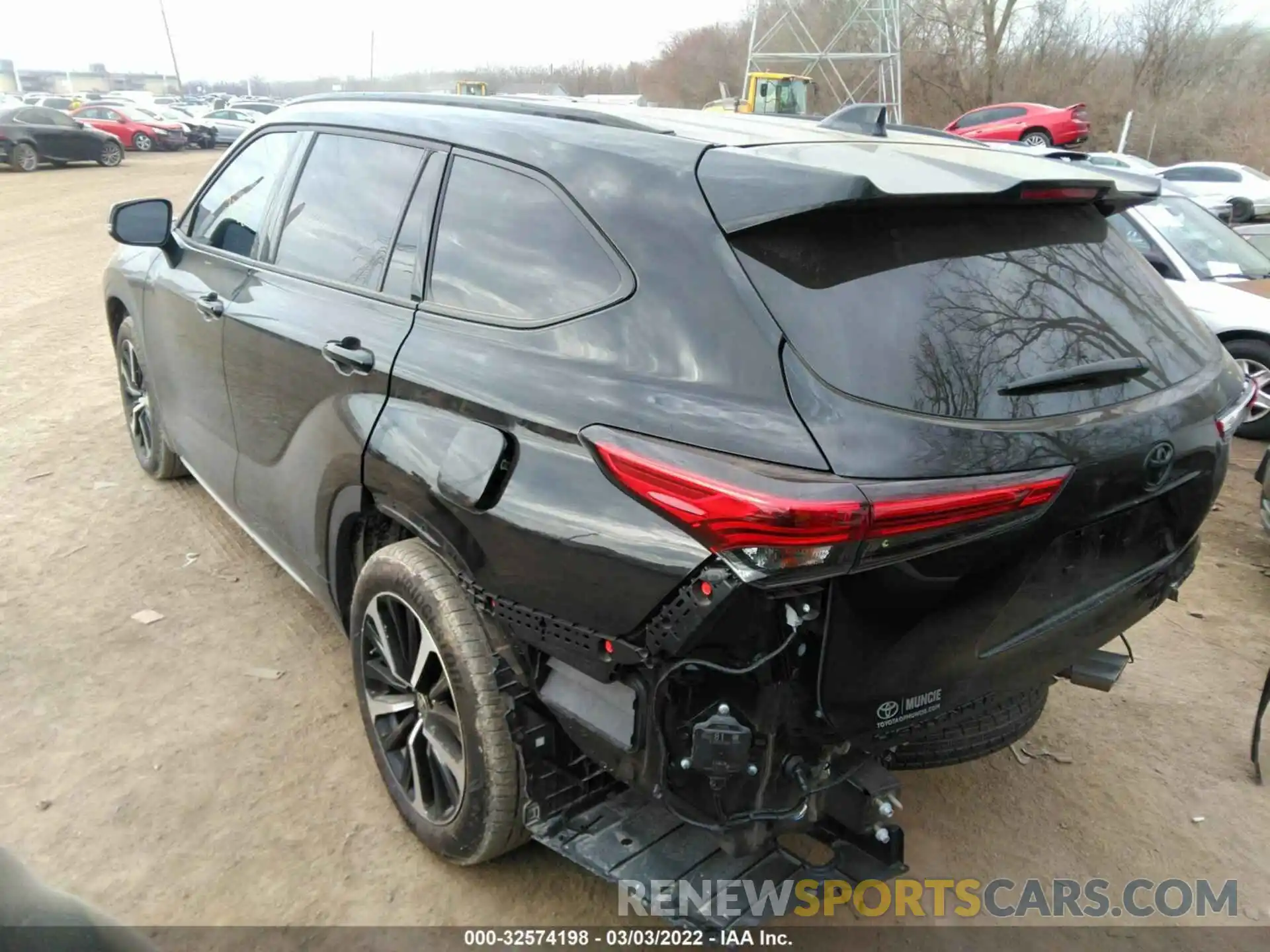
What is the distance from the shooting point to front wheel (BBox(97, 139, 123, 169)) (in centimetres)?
2489

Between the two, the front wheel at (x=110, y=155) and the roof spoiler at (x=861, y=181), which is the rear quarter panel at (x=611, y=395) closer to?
the roof spoiler at (x=861, y=181)

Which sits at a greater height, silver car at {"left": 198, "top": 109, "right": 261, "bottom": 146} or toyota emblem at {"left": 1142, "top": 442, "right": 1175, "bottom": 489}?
toyota emblem at {"left": 1142, "top": 442, "right": 1175, "bottom": 489}

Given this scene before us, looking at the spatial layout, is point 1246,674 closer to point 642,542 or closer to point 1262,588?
point 1262,588

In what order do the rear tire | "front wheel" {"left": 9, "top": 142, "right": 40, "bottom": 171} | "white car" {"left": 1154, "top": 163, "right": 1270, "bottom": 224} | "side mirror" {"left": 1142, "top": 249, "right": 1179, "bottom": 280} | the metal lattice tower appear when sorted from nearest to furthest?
the rear tire → "side mirror" {"left": 1142, "top": 249, "right": 1179, "bottom": 280} → "white car" {"left": 1154, "top": 163, "right": 1270, "bottom": 224} → "front wheel" {"left": 9, "top": 142, "right": 40, "bottom": 171} → the metal lattice tower

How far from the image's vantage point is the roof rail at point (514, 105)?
2359 millimetres

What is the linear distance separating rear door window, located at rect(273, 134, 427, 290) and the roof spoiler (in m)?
1.14

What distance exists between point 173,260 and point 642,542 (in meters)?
3.16

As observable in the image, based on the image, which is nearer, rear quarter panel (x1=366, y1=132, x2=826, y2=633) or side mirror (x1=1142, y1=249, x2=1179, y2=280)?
rear quarter panel (x1=366, y1=132, x2=826, y2=633)

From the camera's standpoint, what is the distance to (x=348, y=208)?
2.98 metres

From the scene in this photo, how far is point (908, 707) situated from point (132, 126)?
122 ft

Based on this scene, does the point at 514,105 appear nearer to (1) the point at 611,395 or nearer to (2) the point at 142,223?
(1) the point at 611,395

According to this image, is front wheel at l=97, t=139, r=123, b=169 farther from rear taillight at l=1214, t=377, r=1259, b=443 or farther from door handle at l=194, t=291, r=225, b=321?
rear taillight at l=1214, t=377, r=1259, b=443

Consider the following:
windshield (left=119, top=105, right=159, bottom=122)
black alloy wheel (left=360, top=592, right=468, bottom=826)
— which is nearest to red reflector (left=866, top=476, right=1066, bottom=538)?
black alloy wheel (left=360, top=592, right=468, bottom=826)

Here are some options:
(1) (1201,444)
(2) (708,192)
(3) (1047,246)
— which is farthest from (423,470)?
(1) (1201,444)
